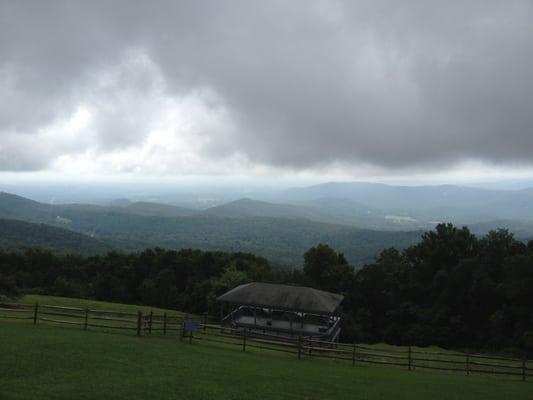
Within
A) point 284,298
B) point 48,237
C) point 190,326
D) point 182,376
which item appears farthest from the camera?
point 48,237

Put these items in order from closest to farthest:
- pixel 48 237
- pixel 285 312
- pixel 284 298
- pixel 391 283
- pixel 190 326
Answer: pixel 190 326 → pixel 284 298 → pixel 285 312 → pixel 391 283 → pixel 48 237

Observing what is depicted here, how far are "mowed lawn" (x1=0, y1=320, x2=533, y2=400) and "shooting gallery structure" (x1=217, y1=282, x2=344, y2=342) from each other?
26.8 feet

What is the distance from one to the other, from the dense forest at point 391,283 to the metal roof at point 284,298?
9162mm

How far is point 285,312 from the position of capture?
28984mm

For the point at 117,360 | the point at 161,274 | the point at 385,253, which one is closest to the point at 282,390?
the point at 117,360

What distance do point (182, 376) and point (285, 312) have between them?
58.8 ft

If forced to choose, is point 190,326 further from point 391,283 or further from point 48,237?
point 48,237

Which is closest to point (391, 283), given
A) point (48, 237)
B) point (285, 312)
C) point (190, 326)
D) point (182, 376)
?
point (285, 312)

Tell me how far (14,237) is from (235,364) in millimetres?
148603

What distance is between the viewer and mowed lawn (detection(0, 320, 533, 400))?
9.83 meters

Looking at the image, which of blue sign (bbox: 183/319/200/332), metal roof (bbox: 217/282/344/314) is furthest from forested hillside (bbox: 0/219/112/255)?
blue sign (bbox: 183/319/200/332)

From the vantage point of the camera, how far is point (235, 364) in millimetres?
14719

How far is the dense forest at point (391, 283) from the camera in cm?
3061

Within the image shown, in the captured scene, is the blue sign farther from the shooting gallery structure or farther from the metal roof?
the metal roof
